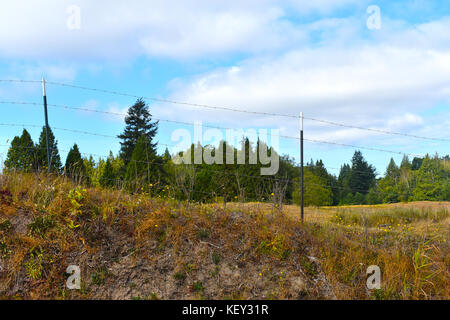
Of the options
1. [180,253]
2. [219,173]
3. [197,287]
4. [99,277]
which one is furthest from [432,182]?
[99,277]

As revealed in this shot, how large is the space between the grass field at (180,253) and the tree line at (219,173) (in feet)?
2.68

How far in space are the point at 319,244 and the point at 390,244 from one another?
66.8 inches

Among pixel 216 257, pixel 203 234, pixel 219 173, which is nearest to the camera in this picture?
pixel 216 257

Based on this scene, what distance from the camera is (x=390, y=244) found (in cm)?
646

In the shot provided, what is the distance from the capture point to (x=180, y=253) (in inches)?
206

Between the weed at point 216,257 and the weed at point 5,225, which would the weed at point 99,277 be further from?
the weed at point 5,225

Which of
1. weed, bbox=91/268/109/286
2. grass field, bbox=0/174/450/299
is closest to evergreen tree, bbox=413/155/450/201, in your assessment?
grass field, bbox=0/174/450/299

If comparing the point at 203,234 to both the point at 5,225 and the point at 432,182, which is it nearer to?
the point at 5,225

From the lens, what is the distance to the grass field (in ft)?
15.6

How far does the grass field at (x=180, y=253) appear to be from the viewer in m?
4.76

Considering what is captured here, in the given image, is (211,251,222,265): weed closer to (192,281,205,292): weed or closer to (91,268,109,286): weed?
(192,281,205,292): weed

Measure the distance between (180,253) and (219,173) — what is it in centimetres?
551

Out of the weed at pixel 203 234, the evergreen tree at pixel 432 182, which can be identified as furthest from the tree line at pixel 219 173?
the weed at pixel 203 234
